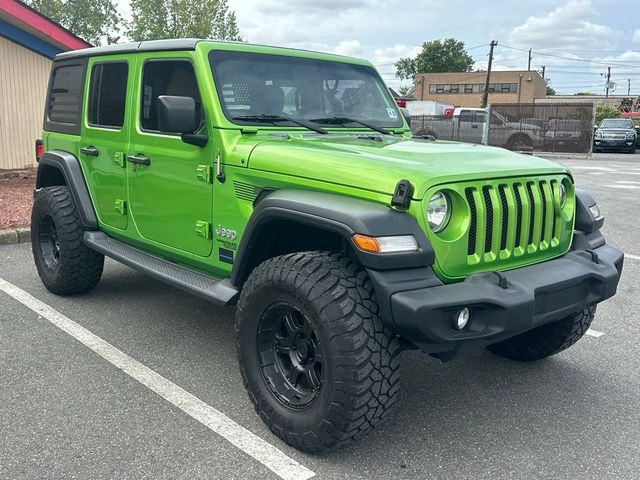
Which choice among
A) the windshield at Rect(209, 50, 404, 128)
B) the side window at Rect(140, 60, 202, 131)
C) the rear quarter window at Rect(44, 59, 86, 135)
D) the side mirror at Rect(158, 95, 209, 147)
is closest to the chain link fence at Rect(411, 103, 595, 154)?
the rear quarter window at Rect(44, 59, 86, 135)

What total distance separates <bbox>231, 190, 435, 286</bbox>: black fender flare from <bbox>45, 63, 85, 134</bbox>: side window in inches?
100

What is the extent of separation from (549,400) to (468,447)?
77 cm

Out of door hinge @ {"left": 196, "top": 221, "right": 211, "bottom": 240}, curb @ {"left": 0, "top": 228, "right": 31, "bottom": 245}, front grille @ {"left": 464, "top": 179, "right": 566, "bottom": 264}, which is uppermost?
front grille @ {"left": 464, "top": 179, "right": 566, "bottom": 264}

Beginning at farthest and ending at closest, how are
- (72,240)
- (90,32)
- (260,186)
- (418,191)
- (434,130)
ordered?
(90,32), (434,130), (72,240), (260,186), (418,191)

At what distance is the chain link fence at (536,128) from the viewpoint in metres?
22.3

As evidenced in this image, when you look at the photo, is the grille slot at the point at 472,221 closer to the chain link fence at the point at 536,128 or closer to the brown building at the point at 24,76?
the brown building at the point at 24,76

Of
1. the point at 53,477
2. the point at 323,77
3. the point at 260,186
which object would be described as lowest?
the point at 53,477

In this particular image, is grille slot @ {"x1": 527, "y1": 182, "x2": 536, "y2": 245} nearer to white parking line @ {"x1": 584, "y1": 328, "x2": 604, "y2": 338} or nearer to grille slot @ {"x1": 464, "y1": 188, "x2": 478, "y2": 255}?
grille slot @ {"x1": 464, "y1": 188, "x2": 478, "y2": 255}

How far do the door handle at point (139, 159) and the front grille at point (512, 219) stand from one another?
83.2 inches

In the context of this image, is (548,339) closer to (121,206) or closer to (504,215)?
(504,215)

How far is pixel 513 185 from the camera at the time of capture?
9.75 feet

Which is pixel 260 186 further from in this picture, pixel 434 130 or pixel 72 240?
pixel 434 130

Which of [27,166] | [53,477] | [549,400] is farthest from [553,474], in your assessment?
[27,166]

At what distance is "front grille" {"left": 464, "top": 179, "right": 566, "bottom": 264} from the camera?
279cm
